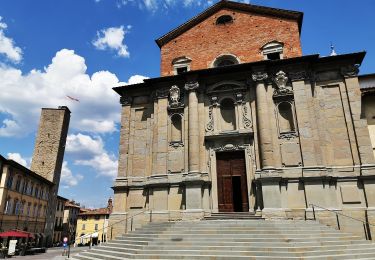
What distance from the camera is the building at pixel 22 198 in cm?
2906

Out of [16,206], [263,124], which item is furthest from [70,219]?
[263,124]

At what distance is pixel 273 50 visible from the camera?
19.1 m

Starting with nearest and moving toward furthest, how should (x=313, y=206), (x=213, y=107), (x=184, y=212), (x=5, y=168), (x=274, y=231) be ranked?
(x=274, y=231), (x=313, y=206), (x=184, y=212), (x=213, y=107), (x=5, y=168)

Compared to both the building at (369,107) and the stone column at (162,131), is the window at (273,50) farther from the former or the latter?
the stone column at (162,131)

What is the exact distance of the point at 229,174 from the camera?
56.7 ft

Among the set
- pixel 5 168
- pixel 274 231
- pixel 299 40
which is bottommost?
pixel 274 231

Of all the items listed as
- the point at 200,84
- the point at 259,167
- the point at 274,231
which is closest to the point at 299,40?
the point at 200,84

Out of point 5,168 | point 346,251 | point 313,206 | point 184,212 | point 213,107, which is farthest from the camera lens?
point 5,168

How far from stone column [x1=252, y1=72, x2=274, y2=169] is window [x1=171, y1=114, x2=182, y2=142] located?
5129 millimetres

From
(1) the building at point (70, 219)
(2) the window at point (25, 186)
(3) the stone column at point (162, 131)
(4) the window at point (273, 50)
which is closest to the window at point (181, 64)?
(3) the stone column at point (162, 131)

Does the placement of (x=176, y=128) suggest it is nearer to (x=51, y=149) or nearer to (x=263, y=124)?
(x=263, y=124)

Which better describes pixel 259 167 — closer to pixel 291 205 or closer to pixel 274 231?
pixel 291 205

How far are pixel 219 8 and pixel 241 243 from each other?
17.0 metres

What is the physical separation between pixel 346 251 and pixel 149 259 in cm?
758
